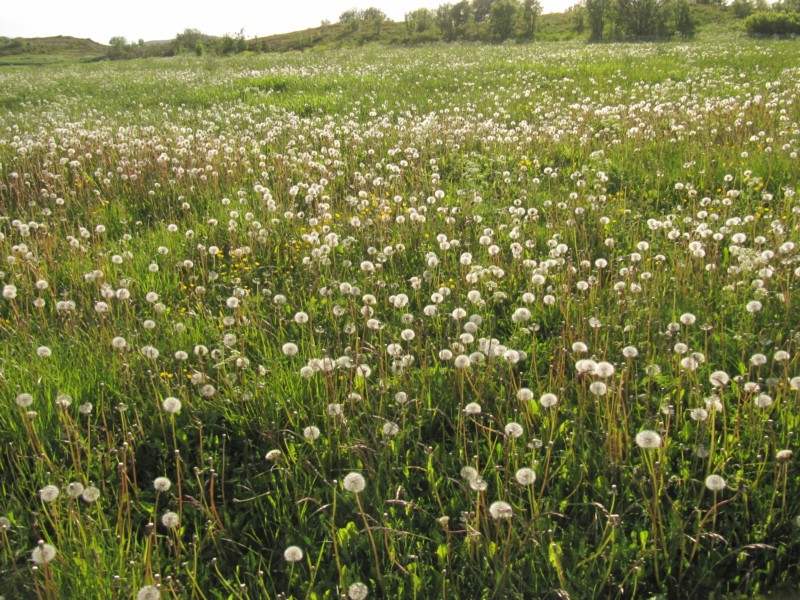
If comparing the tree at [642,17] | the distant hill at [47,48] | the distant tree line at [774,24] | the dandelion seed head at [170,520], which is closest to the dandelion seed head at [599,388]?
the dandelion seed head at [170,520]

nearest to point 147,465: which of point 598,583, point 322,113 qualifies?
point 598,583

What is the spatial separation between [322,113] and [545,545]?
11.0 metres

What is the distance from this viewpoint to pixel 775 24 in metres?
34.8

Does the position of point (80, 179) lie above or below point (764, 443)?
above

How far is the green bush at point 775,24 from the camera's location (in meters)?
34.7

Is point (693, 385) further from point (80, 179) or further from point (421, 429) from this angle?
point (80, 179)

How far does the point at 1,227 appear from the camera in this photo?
552 cm

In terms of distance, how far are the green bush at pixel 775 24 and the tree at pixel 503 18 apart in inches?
880

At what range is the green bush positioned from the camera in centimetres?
3469

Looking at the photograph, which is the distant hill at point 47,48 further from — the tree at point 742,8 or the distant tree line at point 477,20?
the tree at point 742,8

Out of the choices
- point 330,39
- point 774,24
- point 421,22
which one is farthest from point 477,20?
point 774,24

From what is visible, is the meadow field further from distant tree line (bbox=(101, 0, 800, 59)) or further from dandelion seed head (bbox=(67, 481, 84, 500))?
distant tree line (bbox=(101, 0, 800, 59))

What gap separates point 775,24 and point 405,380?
140 feet

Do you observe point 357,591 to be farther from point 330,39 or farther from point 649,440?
point 330,39
